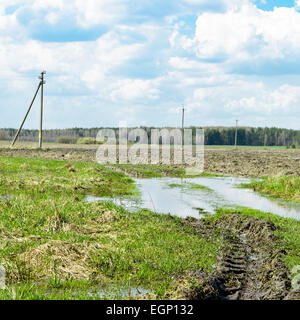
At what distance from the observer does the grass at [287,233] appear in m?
9.48

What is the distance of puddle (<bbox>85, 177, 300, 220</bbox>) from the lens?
16.0 meters

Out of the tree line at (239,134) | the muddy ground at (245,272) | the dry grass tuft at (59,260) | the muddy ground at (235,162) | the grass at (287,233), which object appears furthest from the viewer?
the tree line at (239,134)

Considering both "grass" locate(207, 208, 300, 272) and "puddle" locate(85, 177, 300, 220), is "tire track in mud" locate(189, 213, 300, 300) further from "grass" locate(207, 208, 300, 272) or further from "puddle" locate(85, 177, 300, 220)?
"puddle" locate(85, 177, 300, 220)

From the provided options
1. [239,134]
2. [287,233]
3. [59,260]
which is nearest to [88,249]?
[59,260]

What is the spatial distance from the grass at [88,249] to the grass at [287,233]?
1607 millimetres

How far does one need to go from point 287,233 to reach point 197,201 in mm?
6576

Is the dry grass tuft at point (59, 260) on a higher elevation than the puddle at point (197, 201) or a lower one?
higher

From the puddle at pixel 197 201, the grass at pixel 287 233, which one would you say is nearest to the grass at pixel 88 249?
the grass at pixel 287 233

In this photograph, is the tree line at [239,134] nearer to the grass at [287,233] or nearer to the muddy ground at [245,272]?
the grass at [287,233]

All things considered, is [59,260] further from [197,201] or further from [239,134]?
[239,134]

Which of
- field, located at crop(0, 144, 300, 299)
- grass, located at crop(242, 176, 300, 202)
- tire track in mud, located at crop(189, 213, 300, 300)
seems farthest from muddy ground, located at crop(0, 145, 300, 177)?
field, located at crop(0, 144, 300, 299)

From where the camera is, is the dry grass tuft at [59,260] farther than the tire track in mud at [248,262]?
Yes

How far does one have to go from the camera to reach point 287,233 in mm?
11945
